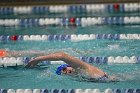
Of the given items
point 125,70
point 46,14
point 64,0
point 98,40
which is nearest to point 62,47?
point 98,40

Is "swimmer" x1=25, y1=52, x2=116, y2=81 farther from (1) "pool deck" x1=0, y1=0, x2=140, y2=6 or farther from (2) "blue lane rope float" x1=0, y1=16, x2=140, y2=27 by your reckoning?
(1) "pool deck" x1=0, y1=0, x2=140, y2=6

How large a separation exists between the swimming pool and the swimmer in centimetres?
12

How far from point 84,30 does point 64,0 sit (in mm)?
1935

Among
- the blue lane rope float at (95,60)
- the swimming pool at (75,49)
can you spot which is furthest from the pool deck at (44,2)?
the blue lane rope float at (95,60)

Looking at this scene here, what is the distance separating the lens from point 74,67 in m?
4.00

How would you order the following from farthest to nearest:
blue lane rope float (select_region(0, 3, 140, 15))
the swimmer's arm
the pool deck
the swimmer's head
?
the pool deck
blue lane rope float (select_region(0, 3, 140, 15))
the swimmer's head
the swimmer's arm

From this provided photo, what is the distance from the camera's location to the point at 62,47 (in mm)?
5668

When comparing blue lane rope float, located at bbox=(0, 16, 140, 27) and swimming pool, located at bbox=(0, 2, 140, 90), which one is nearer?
swimming pool, located at bbox=(0, 2, 140, 90)

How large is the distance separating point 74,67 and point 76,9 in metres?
3.96

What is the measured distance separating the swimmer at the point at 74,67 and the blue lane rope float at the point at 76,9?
3.68 metres

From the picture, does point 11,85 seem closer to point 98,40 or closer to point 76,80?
point 76,80

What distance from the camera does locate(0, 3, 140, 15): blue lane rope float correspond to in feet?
25.3

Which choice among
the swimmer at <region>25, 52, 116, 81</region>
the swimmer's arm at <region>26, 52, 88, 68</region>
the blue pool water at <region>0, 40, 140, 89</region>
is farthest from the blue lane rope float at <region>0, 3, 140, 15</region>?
the swimmer's arm at <region>26, 52, 88, 68</region>

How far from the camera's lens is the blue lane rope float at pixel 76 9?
25.3 ft
